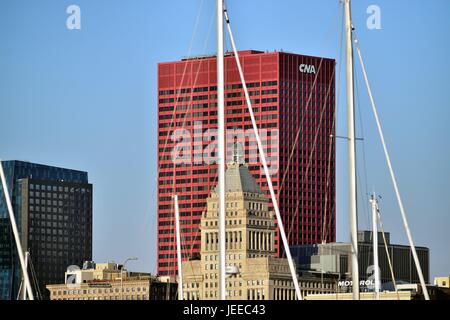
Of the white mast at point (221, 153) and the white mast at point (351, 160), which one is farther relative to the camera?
the white mast at point (351, 160)

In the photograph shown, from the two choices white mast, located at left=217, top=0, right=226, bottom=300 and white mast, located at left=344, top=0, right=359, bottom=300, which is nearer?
white mast, located at left=217, top=0, right=226, bottom=300

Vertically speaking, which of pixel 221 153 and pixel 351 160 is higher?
pixel 351 160

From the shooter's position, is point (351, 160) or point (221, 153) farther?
point (351, 160)

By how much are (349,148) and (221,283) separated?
1047 centimetres

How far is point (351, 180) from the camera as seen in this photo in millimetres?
59812
